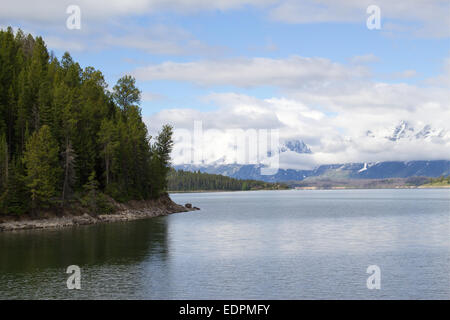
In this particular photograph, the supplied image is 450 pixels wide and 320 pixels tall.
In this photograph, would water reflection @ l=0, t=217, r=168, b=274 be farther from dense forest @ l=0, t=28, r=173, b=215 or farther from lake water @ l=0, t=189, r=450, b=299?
→ dense forest @ l=0, t=28, r=173, b=215

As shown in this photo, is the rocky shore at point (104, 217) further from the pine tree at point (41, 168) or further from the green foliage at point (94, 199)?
the pine tree at point (41, 168)

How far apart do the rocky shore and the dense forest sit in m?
2.41

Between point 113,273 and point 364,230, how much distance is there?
60598 millimetres

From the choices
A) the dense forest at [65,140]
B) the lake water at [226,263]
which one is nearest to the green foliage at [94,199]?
the dense forest at [65,140]

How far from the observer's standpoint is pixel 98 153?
13288 centimetres

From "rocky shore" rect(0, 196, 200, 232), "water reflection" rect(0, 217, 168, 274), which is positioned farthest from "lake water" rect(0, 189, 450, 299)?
"rocky shore" rect(0, 196, 200, 232)

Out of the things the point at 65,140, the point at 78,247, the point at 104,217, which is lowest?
the point at 78,247

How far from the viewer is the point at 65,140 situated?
4724 inches

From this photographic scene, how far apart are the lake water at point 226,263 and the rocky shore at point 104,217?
629 cm

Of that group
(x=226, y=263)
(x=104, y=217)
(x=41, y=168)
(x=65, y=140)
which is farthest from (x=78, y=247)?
(x=65, y=140)

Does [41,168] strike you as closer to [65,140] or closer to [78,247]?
[65,140]

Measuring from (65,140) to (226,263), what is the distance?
7413cm
